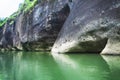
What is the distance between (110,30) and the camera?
16.5 m

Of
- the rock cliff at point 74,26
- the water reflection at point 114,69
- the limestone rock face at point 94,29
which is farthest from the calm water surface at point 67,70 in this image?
the rock cliff at point 74,26

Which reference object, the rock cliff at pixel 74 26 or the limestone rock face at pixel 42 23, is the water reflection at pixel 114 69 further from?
the limestone rock face at pixel 42 23

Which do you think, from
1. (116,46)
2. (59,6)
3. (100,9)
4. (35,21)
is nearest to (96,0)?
(100,9)

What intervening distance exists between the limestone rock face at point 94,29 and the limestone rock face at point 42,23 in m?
5.97

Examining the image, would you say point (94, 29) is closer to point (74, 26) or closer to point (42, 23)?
point (74, 26)

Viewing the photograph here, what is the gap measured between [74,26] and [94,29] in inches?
119

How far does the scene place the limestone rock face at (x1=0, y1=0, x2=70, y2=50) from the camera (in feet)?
91.4

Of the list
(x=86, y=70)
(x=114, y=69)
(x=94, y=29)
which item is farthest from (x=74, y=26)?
(x=114, y=69)

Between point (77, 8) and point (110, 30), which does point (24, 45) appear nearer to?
point (77, 8)

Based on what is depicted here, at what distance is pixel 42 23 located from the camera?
29766 mm

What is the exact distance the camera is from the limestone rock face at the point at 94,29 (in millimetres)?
16312

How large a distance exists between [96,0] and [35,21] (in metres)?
13.6

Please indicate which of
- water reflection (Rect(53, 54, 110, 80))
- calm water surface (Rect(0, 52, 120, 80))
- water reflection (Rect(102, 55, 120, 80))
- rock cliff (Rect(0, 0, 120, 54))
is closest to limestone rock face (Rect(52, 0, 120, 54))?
rock cliff (Rect(0, 0, 120, 54))

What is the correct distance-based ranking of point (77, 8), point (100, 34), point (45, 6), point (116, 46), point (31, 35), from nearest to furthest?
point (116, 46), point (100, 34), point (77, 8), point (45, 6), point (31, 35)
